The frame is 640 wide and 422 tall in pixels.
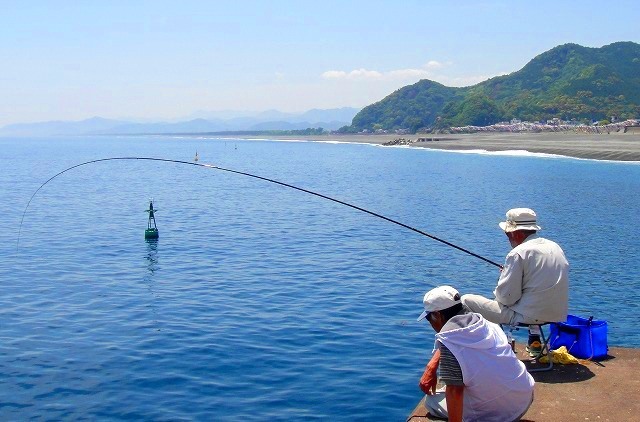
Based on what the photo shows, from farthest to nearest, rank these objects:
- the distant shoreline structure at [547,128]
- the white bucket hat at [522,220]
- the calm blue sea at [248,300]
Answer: the distant shoreline structure at [547,128] < the calm blue sea at [248,300] < the white bucket hat at [522,220]

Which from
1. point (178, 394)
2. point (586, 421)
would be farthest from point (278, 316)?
point (586, 421)

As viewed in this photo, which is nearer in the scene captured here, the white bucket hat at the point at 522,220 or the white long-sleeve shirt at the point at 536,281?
the white long-sleeve shirt at the point at 536,281

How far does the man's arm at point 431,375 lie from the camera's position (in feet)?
22.3

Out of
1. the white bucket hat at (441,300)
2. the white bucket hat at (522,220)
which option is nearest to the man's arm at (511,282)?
the white bucket hat at (522,220)

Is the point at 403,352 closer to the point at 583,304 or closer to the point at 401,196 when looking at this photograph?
the point at 583,304

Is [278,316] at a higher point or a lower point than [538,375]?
lower

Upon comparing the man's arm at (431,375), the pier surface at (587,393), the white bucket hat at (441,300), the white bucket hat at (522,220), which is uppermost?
the white bucket hat at (522,220)

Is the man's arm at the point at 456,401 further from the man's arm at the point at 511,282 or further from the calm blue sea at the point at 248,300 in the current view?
the calm blue sea at the point at 248,300

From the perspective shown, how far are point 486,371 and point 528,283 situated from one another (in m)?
2.57

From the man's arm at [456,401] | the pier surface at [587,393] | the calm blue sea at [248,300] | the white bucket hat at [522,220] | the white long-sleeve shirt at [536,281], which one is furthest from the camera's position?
the calm blue sea at [248,300]

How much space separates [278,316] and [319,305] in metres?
1.41

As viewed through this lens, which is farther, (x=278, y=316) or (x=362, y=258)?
(x=362, y=258)

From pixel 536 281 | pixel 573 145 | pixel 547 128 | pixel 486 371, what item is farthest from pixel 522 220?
pixel 547 128

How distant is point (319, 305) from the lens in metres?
17.0
